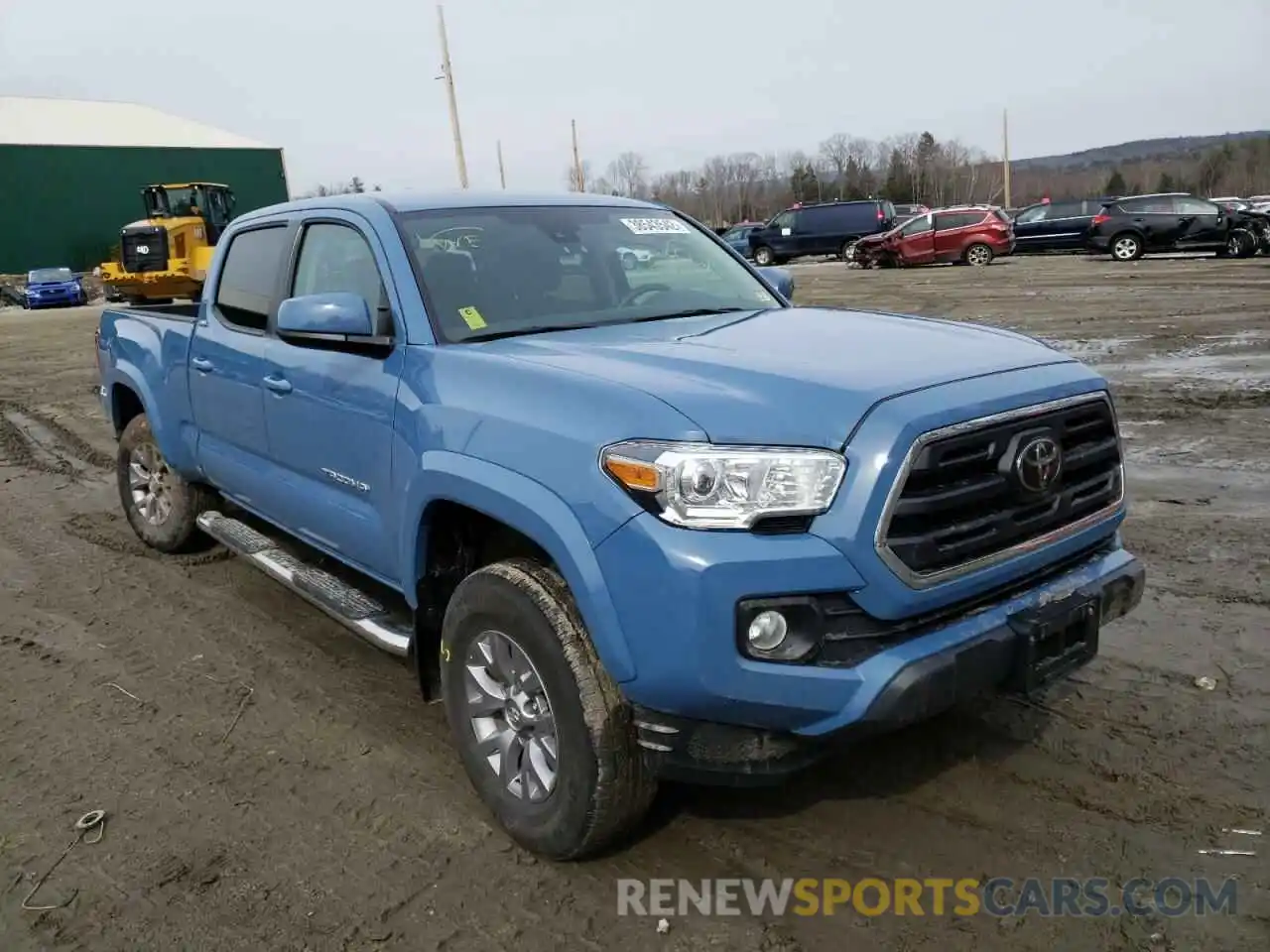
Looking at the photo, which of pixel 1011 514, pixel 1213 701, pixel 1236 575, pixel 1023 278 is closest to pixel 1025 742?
pixel 1213 701

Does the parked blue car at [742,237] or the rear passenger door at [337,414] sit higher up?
the parked blue car at [742,237]

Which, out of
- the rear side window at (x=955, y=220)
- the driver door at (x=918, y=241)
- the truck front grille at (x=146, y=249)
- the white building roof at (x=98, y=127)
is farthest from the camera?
the white building roof at (x=98, y=127)

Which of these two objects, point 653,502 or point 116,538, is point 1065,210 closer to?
point 116,538

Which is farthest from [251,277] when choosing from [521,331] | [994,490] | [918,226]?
[918,226]

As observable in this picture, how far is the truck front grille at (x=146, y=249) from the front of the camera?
82.8 feet

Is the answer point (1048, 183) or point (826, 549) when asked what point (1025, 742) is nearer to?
point (826, 549)

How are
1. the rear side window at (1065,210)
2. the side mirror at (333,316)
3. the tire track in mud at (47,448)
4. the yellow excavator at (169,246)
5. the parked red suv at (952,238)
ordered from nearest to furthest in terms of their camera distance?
1. the side mirror at (333,316)
2. the tire track in mud at (47,448)
3. the yellow excavator at (169,246)
4. the parked red suv at (952,238)
5. the rear side window at (1065,210)

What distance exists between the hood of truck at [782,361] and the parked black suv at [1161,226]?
79.1 feet

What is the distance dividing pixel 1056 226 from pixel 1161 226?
15.0 ft

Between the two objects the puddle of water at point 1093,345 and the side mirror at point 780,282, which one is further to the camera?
the puddle of water at point 1093,345

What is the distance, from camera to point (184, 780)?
349 cm

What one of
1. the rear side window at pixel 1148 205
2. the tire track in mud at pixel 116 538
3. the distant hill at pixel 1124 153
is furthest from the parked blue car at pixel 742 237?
the distant hill at pixel 1124 153

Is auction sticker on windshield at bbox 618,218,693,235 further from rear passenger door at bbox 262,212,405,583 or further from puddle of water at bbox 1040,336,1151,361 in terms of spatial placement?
puddle of water at bbox 1040,336,1151,361

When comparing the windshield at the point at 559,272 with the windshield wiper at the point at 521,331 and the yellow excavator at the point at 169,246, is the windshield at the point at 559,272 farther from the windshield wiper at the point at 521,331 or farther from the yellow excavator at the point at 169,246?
the yellow excavator at the point at 169,246
